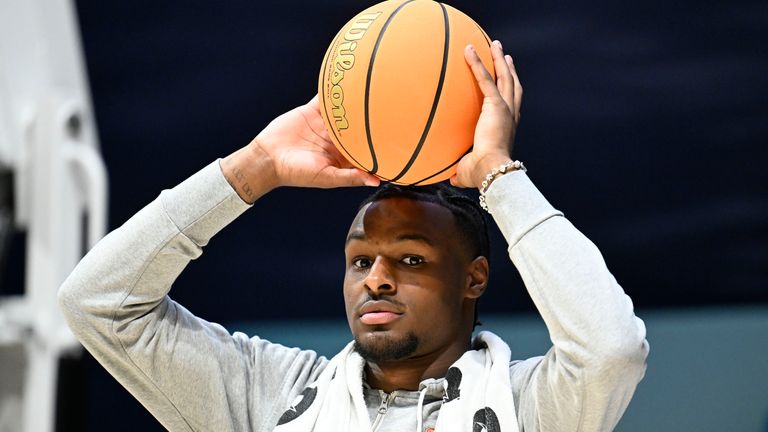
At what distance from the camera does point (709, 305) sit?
2812 mm

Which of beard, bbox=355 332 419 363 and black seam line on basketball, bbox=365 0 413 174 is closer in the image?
black seam line on basketball, bbox=365 0 413 174

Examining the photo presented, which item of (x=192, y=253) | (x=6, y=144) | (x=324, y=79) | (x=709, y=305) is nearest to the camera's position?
(x=324, y=79)

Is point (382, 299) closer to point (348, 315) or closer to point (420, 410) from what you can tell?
point (348, 315)

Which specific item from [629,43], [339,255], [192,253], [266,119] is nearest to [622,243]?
[629,43]

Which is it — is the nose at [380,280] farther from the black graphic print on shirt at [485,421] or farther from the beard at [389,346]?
the black graphic print on shirt at [485,421]

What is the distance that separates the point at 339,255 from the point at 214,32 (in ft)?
2.40

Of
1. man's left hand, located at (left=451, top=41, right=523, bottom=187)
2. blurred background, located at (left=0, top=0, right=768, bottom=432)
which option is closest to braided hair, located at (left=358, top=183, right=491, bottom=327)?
man's left hand, located at (left=451, top=41, right=523, bottom=187)

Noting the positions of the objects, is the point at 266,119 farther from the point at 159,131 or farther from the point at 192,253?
the point at 192,253

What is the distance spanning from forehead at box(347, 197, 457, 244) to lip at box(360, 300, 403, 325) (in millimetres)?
134

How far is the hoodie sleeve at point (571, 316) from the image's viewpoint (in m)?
1.76

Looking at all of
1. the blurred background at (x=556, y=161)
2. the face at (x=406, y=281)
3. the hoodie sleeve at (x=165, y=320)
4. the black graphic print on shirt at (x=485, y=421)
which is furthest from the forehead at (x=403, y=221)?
the blurred background at (x=556, y=161)

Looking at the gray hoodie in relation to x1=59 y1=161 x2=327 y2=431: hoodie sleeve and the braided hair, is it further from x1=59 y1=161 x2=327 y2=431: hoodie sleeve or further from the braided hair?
the braided hair

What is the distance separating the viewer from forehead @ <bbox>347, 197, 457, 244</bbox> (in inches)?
82.6

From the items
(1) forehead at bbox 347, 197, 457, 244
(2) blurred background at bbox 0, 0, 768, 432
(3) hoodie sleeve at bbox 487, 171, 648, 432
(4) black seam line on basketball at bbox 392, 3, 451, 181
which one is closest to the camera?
(3) hoodie sleeve at bbox 487, 171, 648, 432
